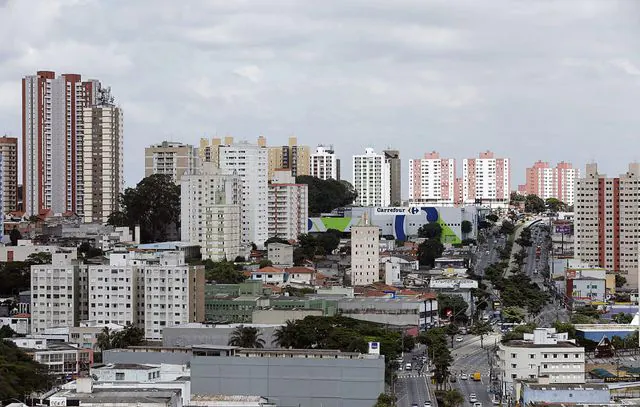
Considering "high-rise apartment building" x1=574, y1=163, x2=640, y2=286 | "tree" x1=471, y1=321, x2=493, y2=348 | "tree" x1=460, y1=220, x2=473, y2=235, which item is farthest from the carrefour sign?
"tree" x1=471, y1=321, x2=493, y2=348

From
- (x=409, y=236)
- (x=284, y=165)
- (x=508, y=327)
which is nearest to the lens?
(x=508, y=327)

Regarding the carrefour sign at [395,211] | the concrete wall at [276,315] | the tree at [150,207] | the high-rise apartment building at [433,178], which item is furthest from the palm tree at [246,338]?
the high-rise apartment building at [433,178]

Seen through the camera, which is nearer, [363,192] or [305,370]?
[305,370]

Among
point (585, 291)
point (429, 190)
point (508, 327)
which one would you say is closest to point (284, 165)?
point (429, 190)

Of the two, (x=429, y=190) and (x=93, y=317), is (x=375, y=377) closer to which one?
(x=93, y=317)

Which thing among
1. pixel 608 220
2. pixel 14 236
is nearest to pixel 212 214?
pixel 14 236

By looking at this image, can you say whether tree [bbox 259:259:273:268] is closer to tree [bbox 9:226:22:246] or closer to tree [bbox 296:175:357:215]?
tree [bbox 9:226:22:246]

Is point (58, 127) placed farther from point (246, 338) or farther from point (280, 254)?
point (246, 338)
